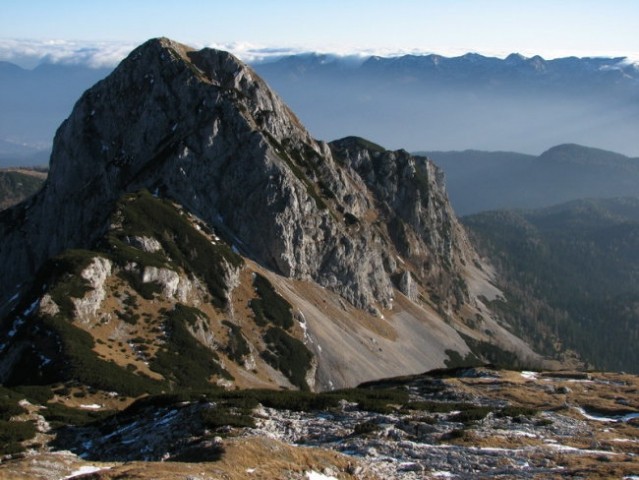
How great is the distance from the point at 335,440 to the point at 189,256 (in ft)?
316

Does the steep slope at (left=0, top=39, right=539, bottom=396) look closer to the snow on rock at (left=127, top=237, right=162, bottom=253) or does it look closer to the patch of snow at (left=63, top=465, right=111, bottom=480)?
the snow on rock at (left=127, top=237, right=162, bottom=253)

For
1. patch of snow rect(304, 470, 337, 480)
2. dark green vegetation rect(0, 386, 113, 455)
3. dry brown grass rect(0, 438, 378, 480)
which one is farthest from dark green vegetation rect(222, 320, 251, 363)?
patch of snow rect(304, 470, 337, 480)

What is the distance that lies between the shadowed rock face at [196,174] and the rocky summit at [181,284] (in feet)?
1.47

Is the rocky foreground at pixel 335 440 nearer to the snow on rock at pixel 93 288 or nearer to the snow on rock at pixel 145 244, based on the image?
the snow on rock at pixel 93 288

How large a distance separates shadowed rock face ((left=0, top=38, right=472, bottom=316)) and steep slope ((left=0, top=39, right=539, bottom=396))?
0.42 metres

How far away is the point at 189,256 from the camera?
460ft

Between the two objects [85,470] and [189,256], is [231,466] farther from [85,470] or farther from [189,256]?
[189,256]

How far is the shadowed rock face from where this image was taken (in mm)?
166375

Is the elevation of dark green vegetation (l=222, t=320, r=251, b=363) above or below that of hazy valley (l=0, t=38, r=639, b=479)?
below

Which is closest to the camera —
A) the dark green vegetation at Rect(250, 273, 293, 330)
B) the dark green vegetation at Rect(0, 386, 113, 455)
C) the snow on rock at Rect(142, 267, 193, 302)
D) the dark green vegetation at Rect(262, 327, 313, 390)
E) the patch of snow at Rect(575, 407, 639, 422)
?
the dark green vegetation at Rect(0, 386, 113, 455)

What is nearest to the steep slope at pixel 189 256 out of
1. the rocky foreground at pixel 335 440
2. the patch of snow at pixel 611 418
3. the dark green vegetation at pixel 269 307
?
the dark green vegetation at pixel 269 307

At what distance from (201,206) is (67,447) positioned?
115407 millimetres

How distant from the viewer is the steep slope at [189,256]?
105438 millimetres

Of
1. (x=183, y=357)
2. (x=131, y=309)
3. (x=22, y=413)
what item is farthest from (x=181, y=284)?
(x=22, y=413)
